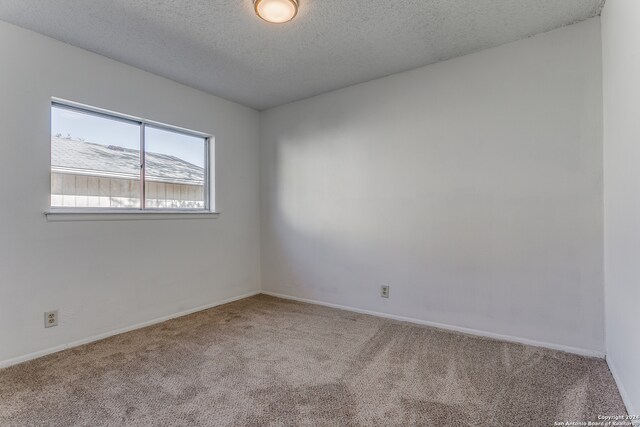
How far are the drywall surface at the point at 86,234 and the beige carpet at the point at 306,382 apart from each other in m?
0.29

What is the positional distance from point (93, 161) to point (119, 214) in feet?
1.71

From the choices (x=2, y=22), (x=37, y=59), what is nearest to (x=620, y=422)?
(x=37, y=59)

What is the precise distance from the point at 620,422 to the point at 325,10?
3.00 metres

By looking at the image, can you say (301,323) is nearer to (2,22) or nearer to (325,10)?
(325,10)

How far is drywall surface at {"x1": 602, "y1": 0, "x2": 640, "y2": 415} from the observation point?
1.58 meters

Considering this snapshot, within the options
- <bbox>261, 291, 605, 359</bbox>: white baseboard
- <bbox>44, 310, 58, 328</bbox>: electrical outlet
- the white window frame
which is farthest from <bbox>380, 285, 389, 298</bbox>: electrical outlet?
<bbox>44, 310, 58, 328</bbox>: electrical outlet

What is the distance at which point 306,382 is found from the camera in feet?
6.59

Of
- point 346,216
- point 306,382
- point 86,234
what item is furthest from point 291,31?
point 306,382

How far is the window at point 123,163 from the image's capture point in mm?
2639

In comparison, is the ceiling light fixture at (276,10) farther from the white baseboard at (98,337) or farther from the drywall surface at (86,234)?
the white baseboard at (98,337)

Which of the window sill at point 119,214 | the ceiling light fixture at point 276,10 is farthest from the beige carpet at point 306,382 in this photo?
the ceiling light fixture at point 276,10

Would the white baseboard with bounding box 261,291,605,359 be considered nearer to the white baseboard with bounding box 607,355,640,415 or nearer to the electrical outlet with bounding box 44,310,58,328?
the white baseboard with bounding box 607,355,640,415

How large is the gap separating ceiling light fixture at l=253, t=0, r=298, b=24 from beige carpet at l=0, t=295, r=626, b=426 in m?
2.46

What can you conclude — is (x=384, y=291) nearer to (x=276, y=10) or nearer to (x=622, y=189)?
(x=622, y=189)
